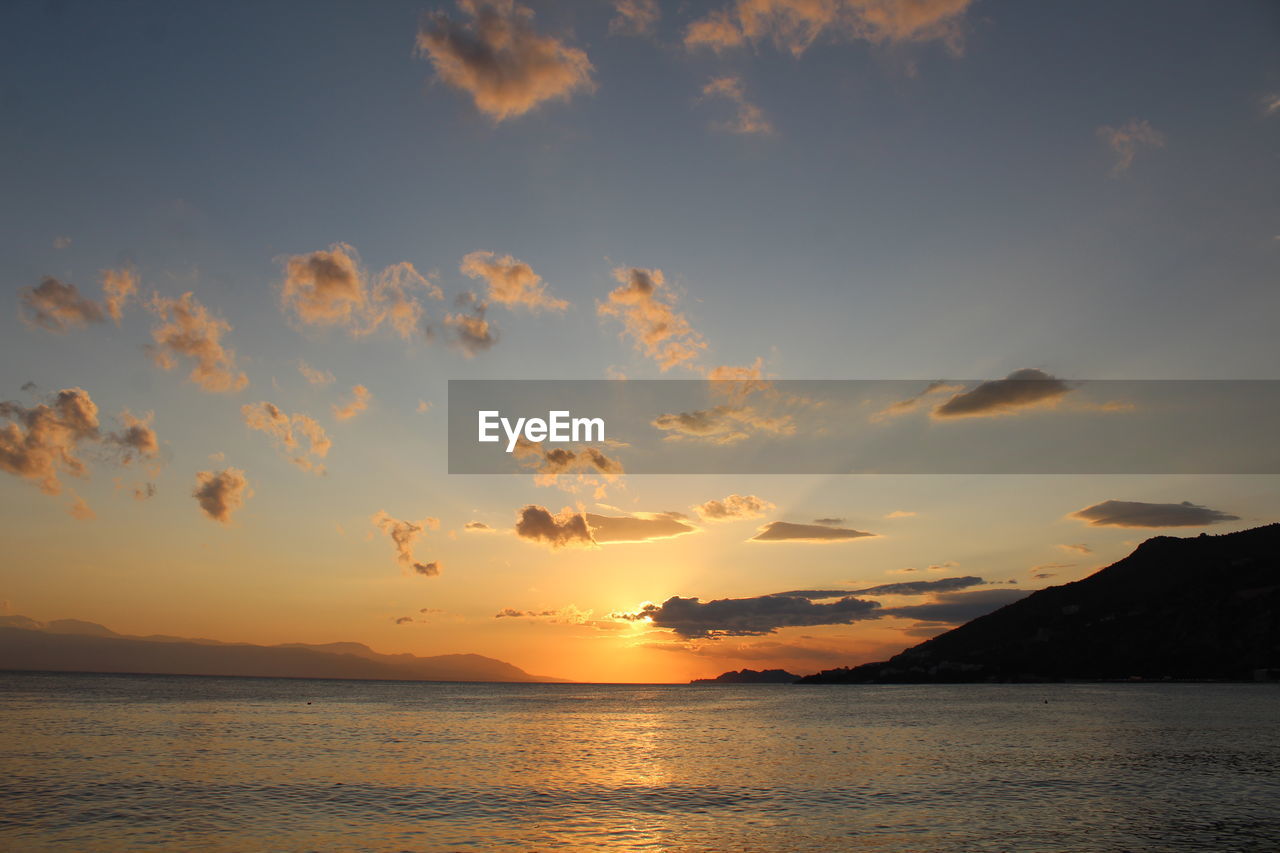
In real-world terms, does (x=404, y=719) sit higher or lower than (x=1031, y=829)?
lower

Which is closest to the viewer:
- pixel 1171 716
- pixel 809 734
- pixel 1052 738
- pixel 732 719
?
pixel 1052 738

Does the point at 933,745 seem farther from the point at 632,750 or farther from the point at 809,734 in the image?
the point at 632,750

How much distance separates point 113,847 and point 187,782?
20200mm

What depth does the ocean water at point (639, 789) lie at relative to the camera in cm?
3634

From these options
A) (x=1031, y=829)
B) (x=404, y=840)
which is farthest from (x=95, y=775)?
(x=1031, y=829)

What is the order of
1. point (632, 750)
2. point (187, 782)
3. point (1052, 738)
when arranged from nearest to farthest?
point (187, 782) → point (632, 750) → point (1052, 738)

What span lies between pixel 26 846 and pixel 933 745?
75.7m

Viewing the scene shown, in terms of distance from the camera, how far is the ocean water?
36.3 m

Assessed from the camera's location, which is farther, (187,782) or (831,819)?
(187,782)

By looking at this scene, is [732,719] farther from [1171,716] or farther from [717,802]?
[717,802]

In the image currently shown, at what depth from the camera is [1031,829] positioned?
37.7m

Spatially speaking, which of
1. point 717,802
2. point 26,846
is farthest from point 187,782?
point 717,802

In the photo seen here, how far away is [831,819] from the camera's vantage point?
4003cm

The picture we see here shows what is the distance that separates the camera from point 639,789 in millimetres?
51000
